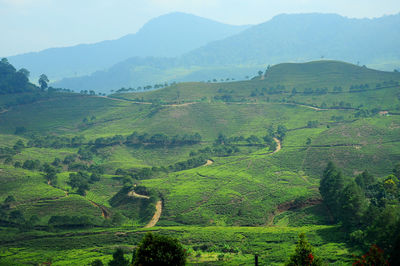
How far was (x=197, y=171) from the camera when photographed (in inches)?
4678

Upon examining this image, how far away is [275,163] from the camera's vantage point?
391 feet

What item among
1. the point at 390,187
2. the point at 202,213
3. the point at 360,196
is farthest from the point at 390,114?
the point at 202,213

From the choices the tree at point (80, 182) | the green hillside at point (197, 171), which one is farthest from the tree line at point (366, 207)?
the tree at point (80, 182)

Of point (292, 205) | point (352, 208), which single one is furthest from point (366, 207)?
point (292, 205)

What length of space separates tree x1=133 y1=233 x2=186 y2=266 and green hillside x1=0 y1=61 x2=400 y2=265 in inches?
898

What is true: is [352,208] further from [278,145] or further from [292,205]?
[278,145]

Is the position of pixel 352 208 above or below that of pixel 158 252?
below

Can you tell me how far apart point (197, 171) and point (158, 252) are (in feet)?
273

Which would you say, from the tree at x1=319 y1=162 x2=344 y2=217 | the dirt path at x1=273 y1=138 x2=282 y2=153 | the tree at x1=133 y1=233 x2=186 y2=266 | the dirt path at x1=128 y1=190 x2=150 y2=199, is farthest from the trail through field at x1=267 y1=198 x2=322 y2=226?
the tree at x1=133 y1=233 x2=186 y2=266

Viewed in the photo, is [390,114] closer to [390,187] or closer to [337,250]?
[390,187]

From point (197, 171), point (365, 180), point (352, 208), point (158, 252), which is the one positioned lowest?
point (197, 171)

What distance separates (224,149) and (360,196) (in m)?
80.3

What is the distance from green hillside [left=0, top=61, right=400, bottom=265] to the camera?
6825cm

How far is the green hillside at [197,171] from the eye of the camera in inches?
2687
